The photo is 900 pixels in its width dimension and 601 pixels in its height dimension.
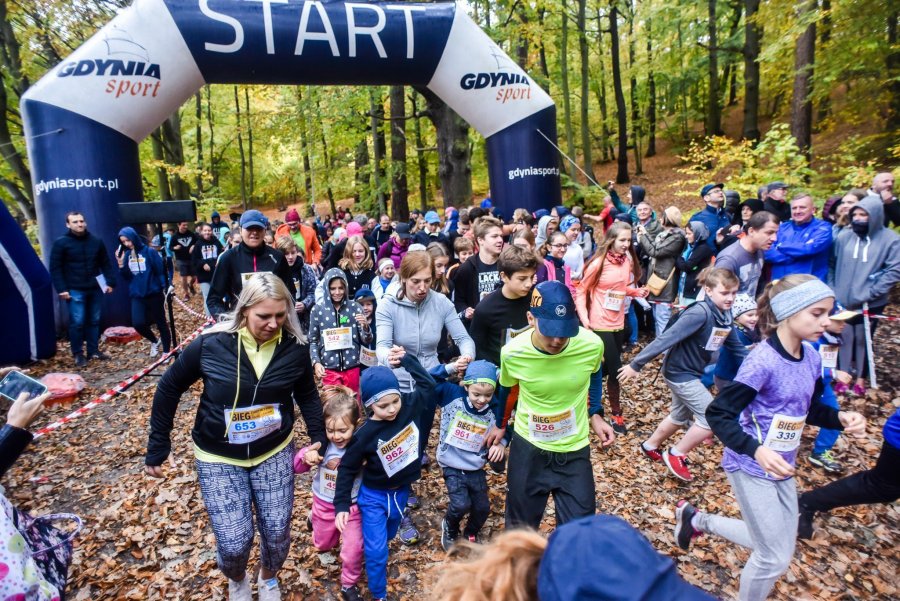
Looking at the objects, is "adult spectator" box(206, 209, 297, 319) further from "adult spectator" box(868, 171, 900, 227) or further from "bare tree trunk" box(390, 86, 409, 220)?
"bare tree trunk" box(390, 86, 409, 220)

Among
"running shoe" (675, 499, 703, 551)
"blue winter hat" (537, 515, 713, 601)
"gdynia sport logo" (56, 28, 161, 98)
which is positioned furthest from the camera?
"gdynia sport logo" (56, 28, 161, 98)

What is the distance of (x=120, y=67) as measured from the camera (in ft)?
25.3

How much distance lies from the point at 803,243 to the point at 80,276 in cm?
920

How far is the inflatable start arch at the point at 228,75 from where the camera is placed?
25.2 feet

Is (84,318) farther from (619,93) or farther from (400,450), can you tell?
(619,93)

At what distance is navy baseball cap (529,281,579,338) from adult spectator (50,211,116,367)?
697cm

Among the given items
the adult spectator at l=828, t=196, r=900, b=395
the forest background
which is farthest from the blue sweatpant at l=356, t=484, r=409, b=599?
the forest background

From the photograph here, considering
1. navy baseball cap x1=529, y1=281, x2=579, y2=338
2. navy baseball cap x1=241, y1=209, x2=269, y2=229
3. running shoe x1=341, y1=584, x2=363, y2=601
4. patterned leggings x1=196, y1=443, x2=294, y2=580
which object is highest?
navy baseball cap x1=241, y1=209, x2=269, y2=229

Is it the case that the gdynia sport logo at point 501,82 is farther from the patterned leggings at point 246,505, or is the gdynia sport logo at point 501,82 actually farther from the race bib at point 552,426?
the patterned leggings at point 246,505

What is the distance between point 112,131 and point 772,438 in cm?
972

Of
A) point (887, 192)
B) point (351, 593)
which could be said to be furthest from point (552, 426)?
point (887, 192)

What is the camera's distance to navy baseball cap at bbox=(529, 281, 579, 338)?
2520mm

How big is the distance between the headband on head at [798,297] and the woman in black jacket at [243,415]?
101 inches

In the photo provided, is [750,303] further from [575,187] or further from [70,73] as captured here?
[575,187]
